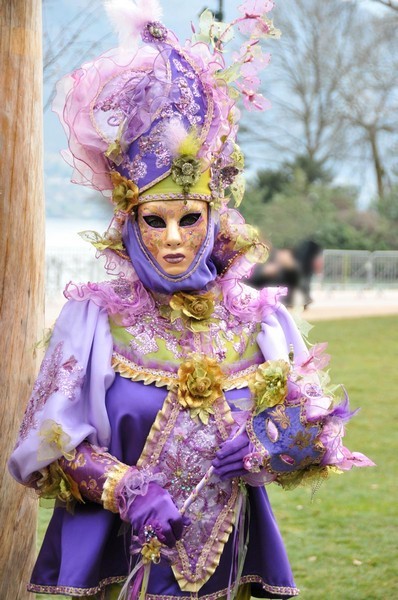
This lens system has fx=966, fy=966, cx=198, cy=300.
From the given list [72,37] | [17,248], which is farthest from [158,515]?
[72,37]

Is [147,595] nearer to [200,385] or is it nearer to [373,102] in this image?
[200,385]

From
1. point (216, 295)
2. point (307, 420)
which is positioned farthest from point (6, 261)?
point (307, 420)

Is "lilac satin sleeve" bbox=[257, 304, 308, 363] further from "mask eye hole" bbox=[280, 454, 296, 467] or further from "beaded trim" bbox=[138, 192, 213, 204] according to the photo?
"beaded trim" bbox=[138, 192, 213, 204]

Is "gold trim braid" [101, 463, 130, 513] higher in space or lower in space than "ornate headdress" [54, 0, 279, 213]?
lower

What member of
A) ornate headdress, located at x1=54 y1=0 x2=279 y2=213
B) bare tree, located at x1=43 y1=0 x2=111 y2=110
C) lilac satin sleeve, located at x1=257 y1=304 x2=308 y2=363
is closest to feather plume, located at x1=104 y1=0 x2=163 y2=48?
ornate headdress, located at x1=54 y1=0 x2=279 y2=213

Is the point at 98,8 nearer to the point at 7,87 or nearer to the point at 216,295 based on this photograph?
the point at 7,87

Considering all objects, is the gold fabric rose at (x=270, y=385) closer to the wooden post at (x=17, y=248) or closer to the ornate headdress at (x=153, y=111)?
the ornate headdress at (x=153, y=111)

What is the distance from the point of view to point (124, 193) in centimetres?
277

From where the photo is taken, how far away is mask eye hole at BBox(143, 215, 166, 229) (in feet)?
9.11

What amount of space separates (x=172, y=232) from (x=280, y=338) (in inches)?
18.2

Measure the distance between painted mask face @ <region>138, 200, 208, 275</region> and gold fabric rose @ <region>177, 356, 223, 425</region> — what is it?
271 millimetres

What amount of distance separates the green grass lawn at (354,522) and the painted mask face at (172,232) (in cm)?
140

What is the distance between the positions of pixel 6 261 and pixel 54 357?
0.67 metres

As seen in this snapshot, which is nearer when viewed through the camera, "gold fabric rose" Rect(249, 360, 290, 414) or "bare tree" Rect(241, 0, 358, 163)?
"gold fabric rose" Rect(249, 360, 290, 414)
